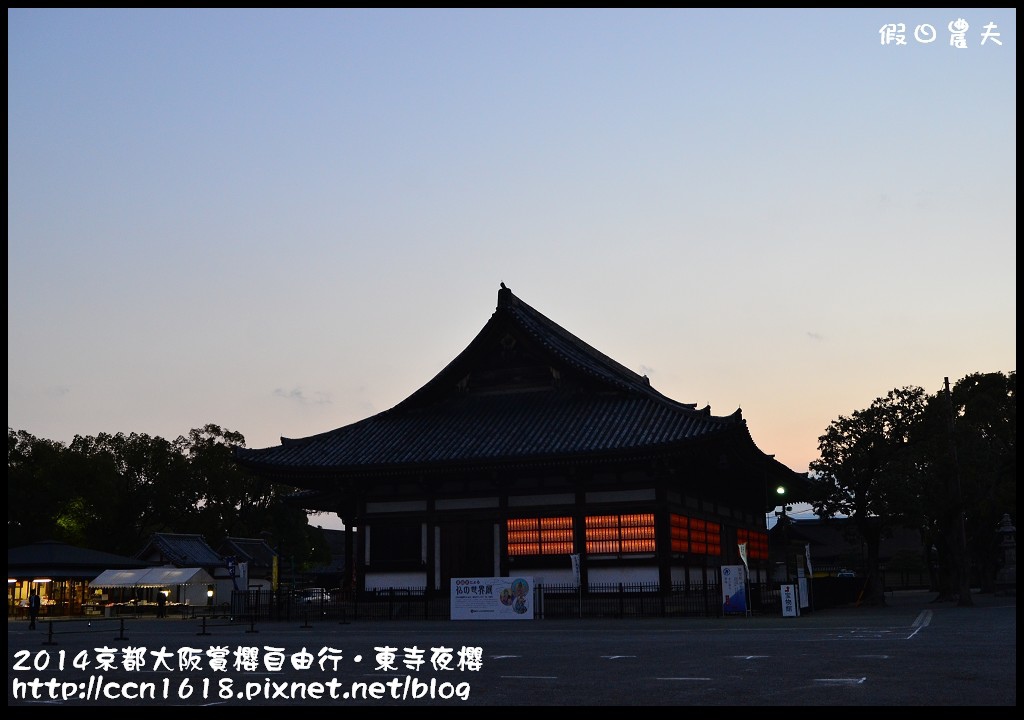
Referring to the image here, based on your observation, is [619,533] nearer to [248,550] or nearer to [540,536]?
[540,536]

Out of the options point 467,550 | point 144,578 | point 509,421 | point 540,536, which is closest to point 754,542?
point 540,536

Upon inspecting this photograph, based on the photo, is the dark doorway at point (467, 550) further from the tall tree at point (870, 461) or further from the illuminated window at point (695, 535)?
the tall tree at point (870, 461)

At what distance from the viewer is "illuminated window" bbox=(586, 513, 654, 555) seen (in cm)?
3625

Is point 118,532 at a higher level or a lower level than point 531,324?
lower

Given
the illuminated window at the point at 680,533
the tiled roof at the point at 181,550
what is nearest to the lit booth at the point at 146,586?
the tiled roof at the point at 181,550

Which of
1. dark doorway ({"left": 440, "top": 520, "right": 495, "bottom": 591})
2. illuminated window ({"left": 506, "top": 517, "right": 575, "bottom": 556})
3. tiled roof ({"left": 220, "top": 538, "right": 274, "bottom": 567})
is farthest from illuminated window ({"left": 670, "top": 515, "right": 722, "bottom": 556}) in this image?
tiled roof ({"left": 220, "top": 538, "right": 274, "bottom": 567})

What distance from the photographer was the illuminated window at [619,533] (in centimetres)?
3625

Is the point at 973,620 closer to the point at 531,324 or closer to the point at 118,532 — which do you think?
the point at 531,324

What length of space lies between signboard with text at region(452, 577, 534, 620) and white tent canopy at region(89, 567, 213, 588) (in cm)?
3047

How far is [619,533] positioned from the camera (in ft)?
120

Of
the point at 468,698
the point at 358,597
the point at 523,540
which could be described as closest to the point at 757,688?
the point at 468,698

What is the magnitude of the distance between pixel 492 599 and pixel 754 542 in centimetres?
2120

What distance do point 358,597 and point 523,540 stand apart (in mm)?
6867

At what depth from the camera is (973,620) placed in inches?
1120
